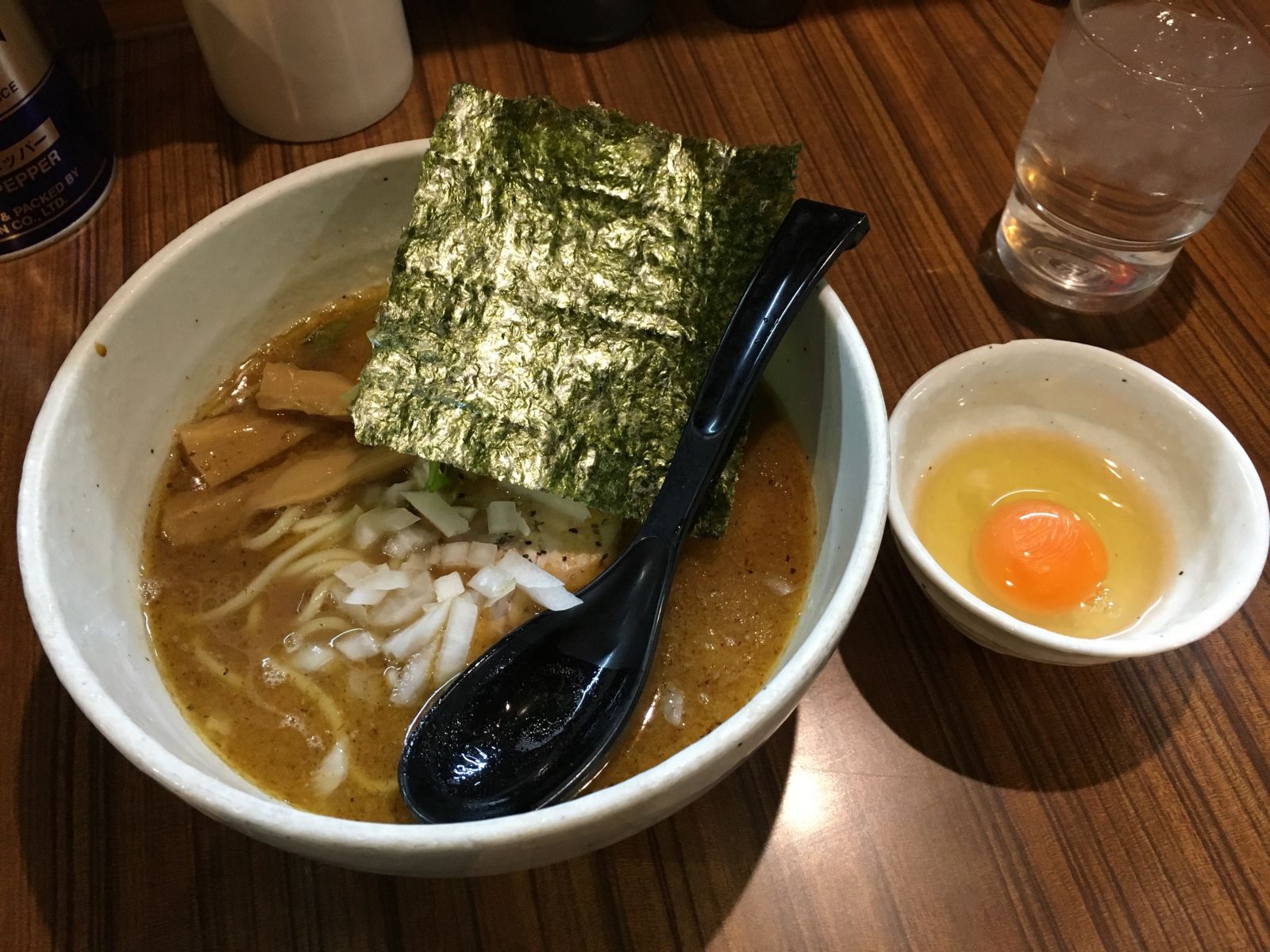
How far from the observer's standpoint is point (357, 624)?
3.31ft

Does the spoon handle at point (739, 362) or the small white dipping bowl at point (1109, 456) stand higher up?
the spoon handle at point (739, 362)

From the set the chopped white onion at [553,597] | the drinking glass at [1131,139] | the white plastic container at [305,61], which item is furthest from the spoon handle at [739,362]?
the white plastic container at [305,61]

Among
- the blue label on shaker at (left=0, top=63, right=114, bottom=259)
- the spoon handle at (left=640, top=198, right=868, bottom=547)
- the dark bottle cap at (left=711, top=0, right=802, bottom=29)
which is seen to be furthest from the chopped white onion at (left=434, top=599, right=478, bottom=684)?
the dark bottle cap at (left=711, top=0, right=802, bottom=29)

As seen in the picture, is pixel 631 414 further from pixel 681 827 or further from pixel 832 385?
pixel 681 827

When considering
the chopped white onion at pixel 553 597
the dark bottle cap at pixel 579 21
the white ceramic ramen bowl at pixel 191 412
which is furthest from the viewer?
the dark bottle cap at pixel 579 21

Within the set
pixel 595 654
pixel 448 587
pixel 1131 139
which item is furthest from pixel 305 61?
Answer: pixel 1131 139

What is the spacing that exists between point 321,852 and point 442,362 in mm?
578

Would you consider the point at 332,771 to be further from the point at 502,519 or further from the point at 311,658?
the point at 502,519

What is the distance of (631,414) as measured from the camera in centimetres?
103

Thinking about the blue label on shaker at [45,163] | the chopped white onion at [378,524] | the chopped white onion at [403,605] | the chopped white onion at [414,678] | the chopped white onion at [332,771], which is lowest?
the chopped white onion at [414,678]

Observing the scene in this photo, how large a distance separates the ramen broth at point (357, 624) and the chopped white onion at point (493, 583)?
2cm

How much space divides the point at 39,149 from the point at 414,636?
3.16 feet

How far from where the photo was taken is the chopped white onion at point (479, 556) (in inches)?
41.7

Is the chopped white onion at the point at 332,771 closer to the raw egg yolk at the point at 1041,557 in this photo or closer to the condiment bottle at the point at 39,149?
the raw egg yolk at the point at 1041,557
